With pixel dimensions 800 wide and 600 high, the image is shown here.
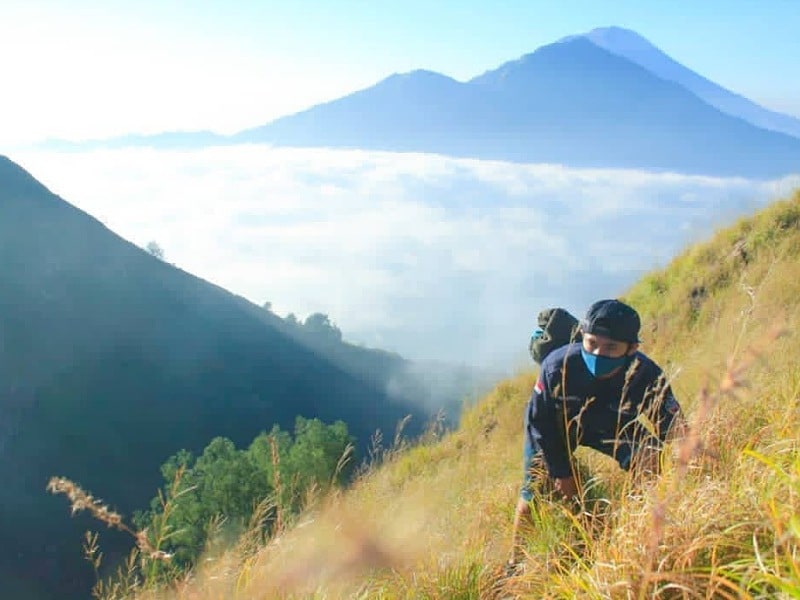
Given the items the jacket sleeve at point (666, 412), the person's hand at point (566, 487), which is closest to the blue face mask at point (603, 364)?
the jacket sleeve at point (666, 412)

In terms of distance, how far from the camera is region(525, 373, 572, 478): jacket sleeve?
3.46 meters

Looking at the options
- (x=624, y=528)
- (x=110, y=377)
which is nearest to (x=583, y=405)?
(x=624, y=528)

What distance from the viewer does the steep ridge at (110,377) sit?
5497cm

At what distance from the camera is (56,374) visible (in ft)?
214

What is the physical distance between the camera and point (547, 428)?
11.7 ft

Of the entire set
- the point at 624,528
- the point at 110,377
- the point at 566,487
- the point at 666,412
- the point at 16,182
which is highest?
the point at 16,182

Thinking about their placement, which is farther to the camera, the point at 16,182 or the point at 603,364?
the point at 16,182

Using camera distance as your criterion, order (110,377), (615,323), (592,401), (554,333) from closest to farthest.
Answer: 1. (615,323)
2. (592,401)
3. (554,333)
4. (110,377)

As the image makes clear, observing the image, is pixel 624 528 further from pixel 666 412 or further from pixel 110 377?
pixel 110 377

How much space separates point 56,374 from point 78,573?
887 inches

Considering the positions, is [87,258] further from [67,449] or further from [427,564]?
[427,564]

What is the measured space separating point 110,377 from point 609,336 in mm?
71281

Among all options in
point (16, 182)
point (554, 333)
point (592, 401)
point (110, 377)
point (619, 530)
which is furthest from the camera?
point (16, 182)

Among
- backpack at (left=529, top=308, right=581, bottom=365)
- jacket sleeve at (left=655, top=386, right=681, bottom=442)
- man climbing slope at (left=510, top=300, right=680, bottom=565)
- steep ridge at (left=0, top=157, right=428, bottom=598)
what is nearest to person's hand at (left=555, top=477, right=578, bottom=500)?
man climbing slope at (left=510, top=300, right=680, bottom=565)
